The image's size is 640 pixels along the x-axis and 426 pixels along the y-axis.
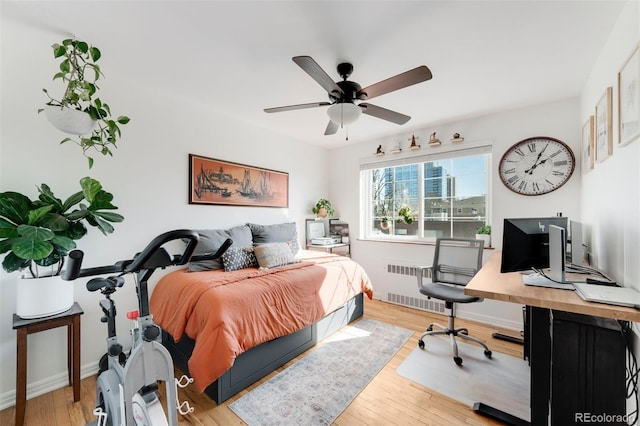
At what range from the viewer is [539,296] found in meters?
1.27

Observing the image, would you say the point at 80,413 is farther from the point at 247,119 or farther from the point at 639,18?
the point at 639,18

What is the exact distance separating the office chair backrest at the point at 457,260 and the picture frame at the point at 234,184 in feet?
6.93

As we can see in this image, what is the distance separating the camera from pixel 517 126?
Answer: 2857 mm

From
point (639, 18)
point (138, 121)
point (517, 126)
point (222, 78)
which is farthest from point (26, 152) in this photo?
point (517, 126)

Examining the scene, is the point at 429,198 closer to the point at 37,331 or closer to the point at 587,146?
the point at 587,146

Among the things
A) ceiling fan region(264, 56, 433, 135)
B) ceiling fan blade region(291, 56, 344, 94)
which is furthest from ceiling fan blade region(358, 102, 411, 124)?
ceiling fan blade region(291, 56, 344, 94)

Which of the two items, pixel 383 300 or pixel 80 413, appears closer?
pixel 80 413

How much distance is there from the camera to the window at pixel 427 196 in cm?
324

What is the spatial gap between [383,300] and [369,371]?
173 centimetres

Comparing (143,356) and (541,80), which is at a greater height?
(541,80)

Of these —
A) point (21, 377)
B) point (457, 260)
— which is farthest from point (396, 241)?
point (21, 377)

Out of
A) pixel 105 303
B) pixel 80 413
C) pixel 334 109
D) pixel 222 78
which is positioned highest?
pixel 222 78

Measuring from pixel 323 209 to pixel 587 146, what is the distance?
2947mm

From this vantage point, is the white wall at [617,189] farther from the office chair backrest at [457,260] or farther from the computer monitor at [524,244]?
the office chair backrest at [457,260]
